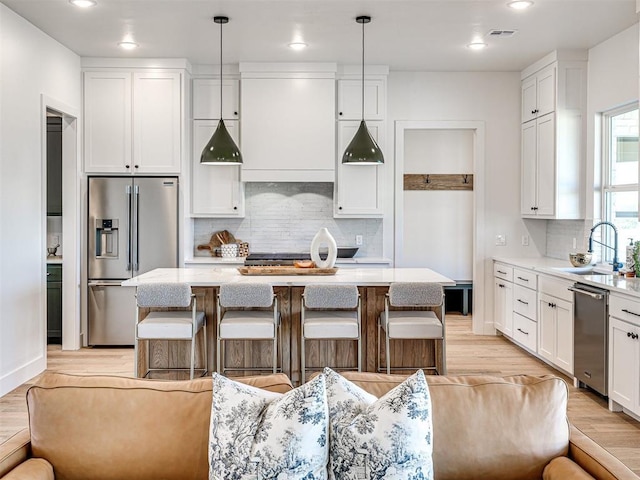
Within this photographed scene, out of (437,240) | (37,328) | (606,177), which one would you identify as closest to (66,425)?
(37,328)

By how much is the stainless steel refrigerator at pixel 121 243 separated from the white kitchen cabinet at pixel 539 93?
12.2ft

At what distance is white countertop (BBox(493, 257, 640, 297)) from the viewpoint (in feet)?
13.2

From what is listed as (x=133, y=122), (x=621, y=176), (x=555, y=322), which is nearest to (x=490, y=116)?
(x=621, y=176)

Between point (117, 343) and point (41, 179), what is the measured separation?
1.86 metres

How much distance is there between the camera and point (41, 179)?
516cm

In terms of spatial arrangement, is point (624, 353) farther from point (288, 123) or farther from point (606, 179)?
→ point (288, 123)

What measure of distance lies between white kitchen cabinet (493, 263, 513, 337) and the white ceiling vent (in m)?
2.23

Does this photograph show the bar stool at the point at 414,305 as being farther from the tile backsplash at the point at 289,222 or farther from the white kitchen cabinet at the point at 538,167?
the tile backsplash at the point at 289,222

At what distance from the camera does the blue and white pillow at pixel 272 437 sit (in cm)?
180

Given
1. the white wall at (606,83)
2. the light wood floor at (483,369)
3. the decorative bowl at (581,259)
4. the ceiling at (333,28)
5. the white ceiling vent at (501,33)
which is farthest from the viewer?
the decorative bowl at (581,259)

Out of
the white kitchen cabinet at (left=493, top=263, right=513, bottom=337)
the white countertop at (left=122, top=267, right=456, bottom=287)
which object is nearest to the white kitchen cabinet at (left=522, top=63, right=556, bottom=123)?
the white kitchen cabinet at (left=493, top=263, right=513, bottom=337)

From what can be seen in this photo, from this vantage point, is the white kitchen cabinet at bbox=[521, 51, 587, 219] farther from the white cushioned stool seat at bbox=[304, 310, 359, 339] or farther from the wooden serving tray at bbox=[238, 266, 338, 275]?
the white cushioned stool seat at bbox=[304, 310, 359, 339]

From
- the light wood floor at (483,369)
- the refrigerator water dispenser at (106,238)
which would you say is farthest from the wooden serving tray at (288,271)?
the refrigerator water dispenser at (106,238)

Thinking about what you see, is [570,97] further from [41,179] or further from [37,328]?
[37,328]
